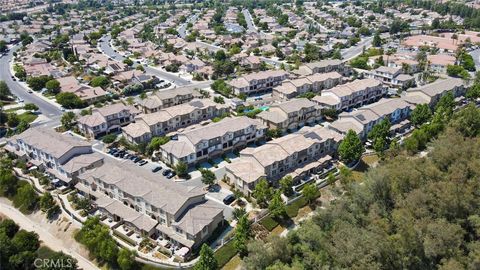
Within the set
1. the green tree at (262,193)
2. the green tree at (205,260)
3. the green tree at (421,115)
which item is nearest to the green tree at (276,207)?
the green tree at (262,193)

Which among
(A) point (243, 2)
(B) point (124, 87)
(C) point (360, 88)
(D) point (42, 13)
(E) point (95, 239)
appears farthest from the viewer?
(A) point (243, 2)

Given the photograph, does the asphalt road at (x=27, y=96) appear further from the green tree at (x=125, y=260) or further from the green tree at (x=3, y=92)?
the green tree at (x=125, y=260)

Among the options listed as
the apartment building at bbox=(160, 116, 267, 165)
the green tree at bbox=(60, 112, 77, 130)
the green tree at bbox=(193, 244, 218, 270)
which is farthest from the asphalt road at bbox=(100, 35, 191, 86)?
the green tree at bbox=(193, 244, 218, 270)

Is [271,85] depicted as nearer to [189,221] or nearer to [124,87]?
[124,87]

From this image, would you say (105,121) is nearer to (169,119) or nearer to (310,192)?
(169,119)

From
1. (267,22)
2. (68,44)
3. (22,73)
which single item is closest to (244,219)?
(22,73)

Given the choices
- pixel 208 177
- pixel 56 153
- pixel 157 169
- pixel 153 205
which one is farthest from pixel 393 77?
pixel 56 153

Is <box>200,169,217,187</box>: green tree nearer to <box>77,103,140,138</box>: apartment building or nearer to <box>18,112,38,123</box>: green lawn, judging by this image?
<box>77,103,140,138</box>: apartment building

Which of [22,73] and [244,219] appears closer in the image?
[244,219]
